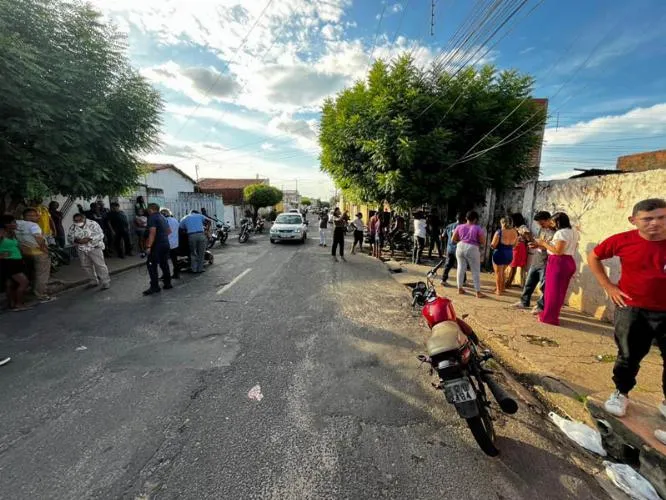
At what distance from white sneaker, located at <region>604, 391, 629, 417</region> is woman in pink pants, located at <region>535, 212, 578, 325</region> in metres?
2.34

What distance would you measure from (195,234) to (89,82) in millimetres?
3742

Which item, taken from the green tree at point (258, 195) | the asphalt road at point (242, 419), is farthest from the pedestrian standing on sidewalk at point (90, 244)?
the green tree at point (258, 195)

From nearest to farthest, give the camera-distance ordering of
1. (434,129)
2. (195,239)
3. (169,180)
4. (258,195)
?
(195,239), (434,129), (169,180), (258,195)

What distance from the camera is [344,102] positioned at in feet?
35.4

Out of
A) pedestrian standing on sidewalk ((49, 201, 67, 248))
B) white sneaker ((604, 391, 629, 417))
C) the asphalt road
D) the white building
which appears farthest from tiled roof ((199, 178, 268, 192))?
white sneaker ((604, 391, 629, 417))

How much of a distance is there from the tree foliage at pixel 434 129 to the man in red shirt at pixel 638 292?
21.6 feet

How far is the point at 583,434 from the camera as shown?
7.99 ft

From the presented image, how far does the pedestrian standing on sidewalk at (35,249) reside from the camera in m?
5.56

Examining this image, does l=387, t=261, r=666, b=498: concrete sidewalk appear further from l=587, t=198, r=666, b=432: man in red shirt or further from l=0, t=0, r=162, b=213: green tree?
l=0, t=0, r=162, b=213: green tree

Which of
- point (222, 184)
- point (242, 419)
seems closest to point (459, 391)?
point (242, 419)

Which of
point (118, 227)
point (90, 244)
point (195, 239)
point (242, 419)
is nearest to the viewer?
point (242, 419)

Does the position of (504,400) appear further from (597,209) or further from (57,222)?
(57,222)

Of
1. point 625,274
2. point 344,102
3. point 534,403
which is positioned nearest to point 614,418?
point 534,403

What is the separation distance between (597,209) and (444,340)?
15.0ft
